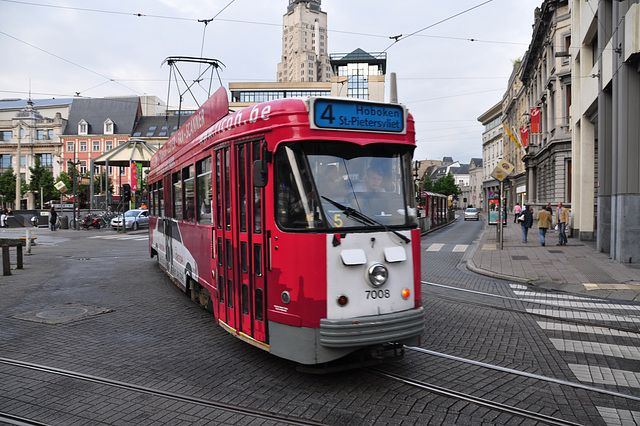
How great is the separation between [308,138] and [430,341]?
348cm

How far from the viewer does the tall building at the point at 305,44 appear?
15538 centimetres

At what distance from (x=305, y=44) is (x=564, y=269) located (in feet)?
502

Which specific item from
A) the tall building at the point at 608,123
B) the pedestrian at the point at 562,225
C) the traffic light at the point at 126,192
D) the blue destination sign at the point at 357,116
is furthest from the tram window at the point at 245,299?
the traffic light at the point at 126,192

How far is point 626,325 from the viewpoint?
27.7 ft

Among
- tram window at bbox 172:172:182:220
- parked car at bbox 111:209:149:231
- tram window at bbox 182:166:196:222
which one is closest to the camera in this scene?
tram window at bbox 182:166:196:222

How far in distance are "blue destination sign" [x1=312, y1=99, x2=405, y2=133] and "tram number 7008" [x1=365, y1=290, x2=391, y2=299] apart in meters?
1.71

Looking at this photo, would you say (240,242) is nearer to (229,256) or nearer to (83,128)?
(229,256)

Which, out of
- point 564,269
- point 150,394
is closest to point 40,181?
point 564,269

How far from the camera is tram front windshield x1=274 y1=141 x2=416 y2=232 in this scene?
5297 millimetres

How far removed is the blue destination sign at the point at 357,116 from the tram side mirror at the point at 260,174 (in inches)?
28.0

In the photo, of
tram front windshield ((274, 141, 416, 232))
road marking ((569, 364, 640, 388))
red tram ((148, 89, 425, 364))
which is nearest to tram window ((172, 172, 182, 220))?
red tram ((148, 89, 425, 364))

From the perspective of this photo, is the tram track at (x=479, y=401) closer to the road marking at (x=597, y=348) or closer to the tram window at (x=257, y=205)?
the tram window at (x=257, y=205)

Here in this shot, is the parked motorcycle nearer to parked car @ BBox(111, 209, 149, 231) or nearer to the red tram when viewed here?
parked car @ BBox(111, 209, 149, 231)

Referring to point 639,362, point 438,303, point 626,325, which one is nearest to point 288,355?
point 639,362
